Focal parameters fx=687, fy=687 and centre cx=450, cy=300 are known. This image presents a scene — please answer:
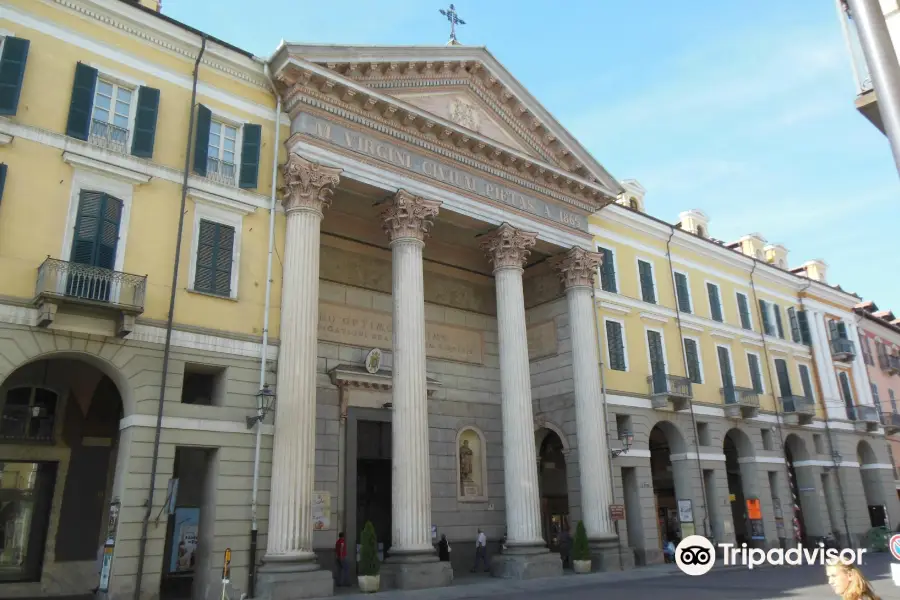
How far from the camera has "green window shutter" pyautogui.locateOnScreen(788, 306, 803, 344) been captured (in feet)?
127

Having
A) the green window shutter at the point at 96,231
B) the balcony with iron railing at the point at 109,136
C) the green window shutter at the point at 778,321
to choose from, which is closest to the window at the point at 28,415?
the green window shutter at the point at 96,231

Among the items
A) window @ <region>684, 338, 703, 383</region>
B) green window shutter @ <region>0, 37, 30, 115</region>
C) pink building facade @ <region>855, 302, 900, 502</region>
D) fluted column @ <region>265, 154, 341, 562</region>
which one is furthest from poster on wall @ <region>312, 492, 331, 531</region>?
pink building facade @ <region>855, 302, 900, 502</region>

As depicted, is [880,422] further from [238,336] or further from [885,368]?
[238,336]

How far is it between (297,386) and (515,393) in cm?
786

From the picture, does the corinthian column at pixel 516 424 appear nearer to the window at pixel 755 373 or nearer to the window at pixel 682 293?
the window at pixel 682 293

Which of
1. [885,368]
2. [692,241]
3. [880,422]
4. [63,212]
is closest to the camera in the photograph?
[63,212]

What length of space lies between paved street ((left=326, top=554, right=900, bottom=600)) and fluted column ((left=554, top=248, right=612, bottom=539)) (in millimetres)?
2423

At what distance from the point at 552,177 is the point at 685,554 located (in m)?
19.1

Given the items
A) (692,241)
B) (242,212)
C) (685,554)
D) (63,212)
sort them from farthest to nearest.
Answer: (692,241), (242,212), (63,212), (685,554)

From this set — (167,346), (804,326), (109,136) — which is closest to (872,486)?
(804,326)

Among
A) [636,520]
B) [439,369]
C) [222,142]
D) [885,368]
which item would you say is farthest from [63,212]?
[885,368]

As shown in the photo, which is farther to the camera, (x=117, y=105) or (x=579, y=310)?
(x=579, y=310)

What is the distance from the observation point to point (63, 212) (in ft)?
52.2

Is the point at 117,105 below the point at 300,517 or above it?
above
